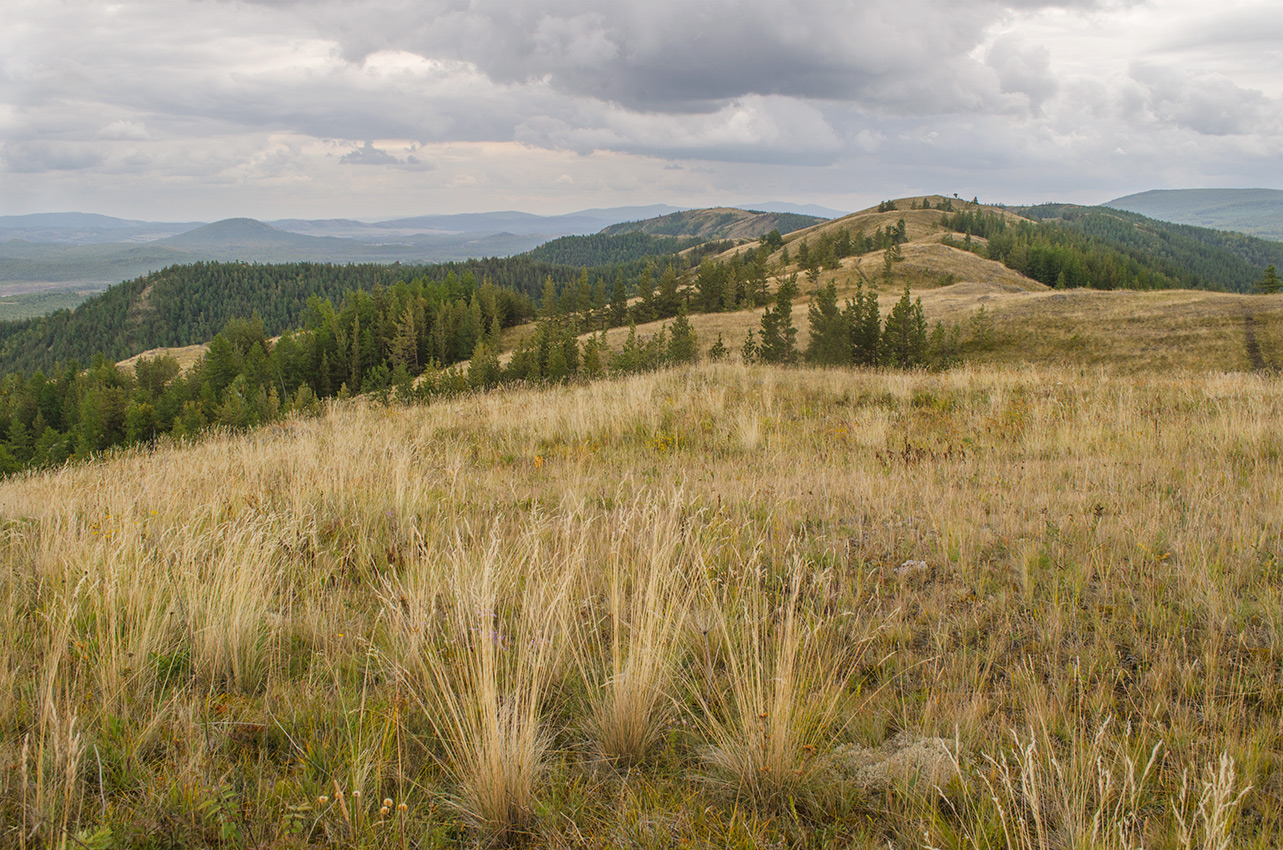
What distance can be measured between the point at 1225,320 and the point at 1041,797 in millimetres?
50068

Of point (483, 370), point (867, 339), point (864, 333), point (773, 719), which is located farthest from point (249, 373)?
point (773, 719)

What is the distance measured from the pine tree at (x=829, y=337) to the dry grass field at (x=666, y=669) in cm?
3526

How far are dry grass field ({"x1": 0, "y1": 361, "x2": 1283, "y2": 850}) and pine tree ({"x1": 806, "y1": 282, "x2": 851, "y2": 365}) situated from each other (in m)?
35.3

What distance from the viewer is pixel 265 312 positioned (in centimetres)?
17838

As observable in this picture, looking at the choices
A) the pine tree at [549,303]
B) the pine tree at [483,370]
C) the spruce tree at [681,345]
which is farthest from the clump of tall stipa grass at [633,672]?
the pine tree at [549,303]

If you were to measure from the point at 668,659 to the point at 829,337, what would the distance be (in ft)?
132

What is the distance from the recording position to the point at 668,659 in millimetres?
2699

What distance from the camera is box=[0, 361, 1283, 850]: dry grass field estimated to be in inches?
77.6

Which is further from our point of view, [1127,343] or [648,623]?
[1127,343]

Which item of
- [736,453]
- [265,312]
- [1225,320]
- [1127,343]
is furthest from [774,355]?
[265,312]

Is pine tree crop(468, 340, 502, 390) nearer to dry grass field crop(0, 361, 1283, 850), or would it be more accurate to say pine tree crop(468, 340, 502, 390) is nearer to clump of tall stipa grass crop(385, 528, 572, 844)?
dry grass field crop(0, 361, 1283, 850)

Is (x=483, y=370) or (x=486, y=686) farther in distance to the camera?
(x=483, y=370)

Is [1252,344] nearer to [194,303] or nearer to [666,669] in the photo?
[666,669]

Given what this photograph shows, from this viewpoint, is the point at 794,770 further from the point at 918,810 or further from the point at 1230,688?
the point at 1230,688
